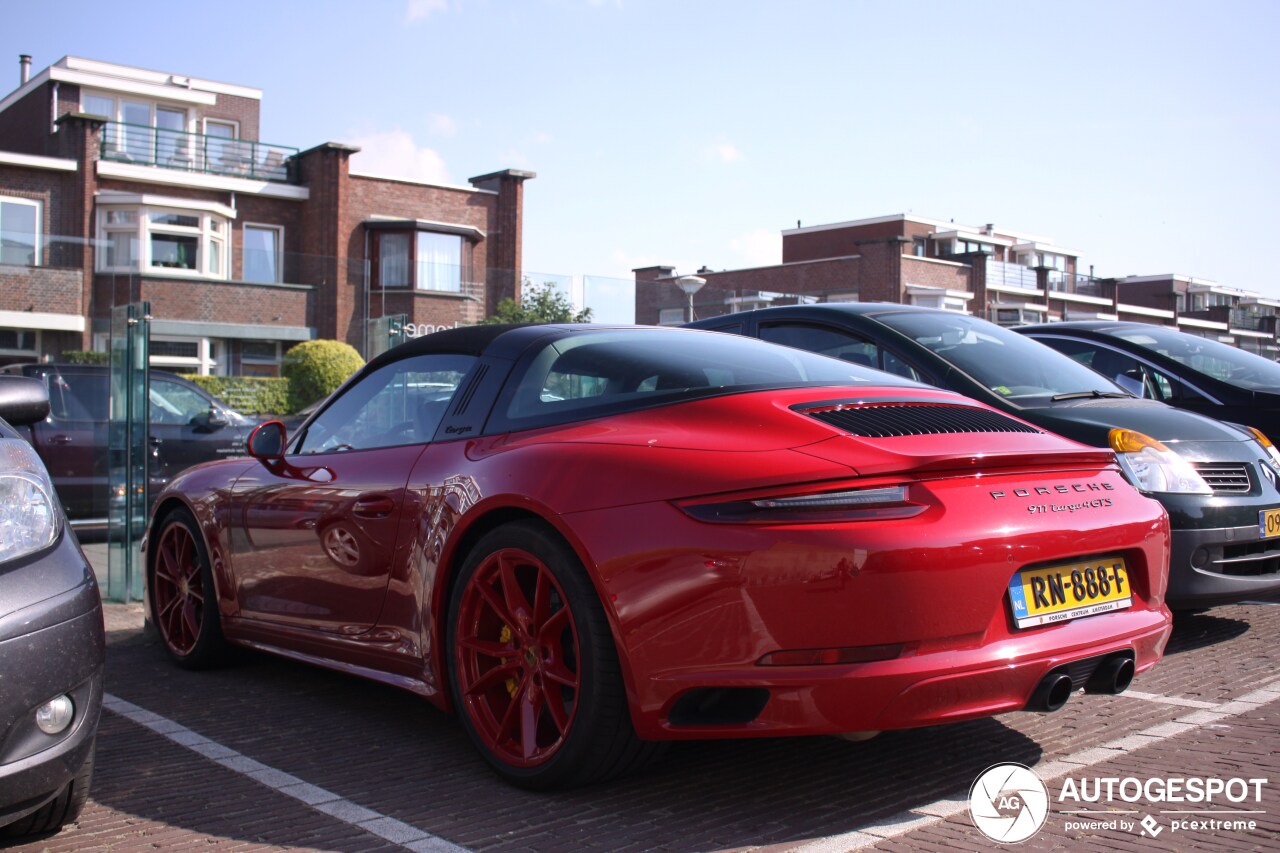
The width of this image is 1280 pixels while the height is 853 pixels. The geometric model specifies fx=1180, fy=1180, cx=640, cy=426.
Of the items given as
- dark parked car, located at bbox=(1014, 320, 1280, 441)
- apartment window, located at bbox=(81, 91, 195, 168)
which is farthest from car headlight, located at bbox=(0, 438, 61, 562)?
apartment window, located at bbox=(81, 91, 195, 168)

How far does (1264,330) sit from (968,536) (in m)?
89.6

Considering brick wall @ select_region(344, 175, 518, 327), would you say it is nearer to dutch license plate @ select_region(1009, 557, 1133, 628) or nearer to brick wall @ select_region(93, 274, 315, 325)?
brick wall @ select_region(93, 274, 315, 325)

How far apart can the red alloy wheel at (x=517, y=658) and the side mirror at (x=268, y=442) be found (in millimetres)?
1580

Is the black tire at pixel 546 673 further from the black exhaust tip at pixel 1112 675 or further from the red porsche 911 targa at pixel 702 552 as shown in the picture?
the black exhaust tip at pixel 1112 675

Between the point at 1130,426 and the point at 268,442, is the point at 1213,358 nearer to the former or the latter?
the point at 1130,426

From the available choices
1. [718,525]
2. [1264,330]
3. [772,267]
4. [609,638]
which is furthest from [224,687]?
[1264,330]

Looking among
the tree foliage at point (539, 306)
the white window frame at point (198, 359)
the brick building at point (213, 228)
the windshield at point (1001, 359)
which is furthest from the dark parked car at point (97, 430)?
the tree foliage at point (539, 306)

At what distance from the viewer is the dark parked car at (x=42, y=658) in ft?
9.10

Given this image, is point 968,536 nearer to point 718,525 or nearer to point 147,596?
point 718,525

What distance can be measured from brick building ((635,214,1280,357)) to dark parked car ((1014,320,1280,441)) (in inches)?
654

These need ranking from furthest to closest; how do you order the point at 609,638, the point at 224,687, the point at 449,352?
the point at 224,687, the point at 449,352, the point at 609,638

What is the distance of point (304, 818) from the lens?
3.25 metres

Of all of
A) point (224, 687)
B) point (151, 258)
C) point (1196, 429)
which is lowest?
point (224, 687)

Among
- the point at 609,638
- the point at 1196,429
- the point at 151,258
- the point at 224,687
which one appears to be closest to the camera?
the point at 609,638
